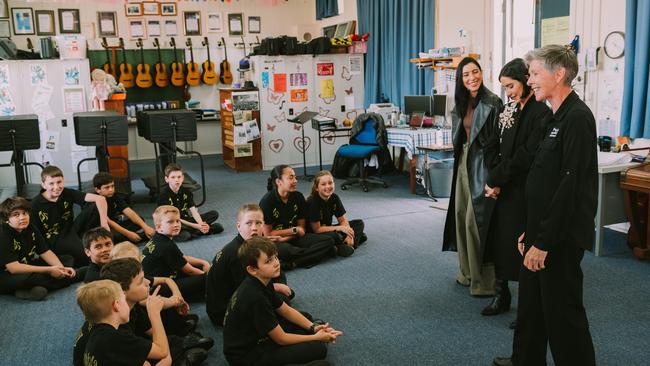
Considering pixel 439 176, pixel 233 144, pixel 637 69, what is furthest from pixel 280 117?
pixel 637 69

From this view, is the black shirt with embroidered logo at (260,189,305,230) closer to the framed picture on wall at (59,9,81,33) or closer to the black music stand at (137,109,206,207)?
the black music stand at (137,109,206,207)

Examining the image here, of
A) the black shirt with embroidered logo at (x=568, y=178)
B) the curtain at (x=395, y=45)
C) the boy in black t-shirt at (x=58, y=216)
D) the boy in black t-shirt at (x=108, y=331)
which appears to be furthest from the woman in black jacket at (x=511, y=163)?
the curtain at (x=395, y=45)

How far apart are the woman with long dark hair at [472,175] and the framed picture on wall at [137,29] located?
782 centimetres

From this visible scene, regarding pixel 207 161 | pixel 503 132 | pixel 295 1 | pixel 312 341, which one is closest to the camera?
pixel 312 341

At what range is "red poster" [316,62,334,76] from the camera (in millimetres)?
8500

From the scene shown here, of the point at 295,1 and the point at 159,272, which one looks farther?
the point at 295,1

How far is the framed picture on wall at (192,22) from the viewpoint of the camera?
1029 centimetres

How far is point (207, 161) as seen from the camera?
9672mm

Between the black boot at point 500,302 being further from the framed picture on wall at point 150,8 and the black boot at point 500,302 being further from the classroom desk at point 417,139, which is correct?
the framed picture on wall at point 150,8

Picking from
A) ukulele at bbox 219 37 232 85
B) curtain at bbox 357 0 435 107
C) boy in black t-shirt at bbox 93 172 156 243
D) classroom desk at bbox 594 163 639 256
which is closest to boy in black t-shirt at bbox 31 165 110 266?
boy in black t-shirt at bbox 93 172 156 243

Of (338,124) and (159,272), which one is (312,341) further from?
(338,124)

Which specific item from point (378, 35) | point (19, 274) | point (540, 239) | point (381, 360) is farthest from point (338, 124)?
point (540, 239)

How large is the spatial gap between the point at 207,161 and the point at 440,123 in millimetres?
4031

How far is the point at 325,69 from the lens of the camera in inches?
336
